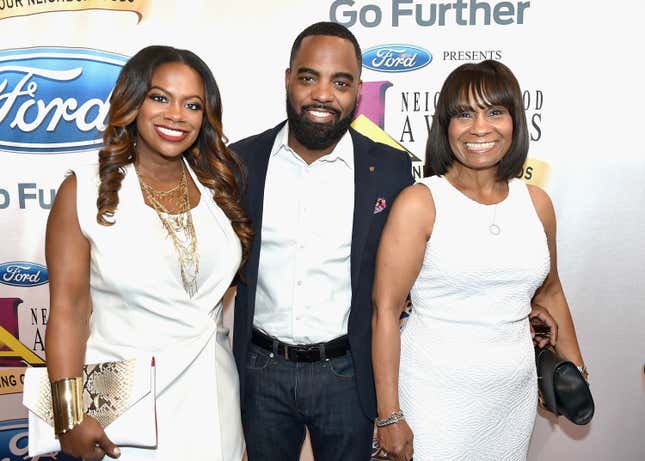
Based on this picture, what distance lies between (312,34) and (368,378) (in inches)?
46.7

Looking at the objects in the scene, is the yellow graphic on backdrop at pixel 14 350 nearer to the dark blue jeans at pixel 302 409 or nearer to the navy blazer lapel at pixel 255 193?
the dark blue jeans at pixel 302 409

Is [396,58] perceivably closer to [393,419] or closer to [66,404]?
[393,419]

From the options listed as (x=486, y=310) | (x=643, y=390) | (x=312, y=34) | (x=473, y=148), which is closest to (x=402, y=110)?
(x=312, y=34)

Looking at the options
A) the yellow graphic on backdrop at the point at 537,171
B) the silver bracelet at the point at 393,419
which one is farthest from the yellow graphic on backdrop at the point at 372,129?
the silver bracelet at the point at 393,419

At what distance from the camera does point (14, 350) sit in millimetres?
2891

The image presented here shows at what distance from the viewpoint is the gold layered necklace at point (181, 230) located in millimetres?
1669

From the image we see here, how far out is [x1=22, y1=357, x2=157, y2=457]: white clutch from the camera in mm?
1554

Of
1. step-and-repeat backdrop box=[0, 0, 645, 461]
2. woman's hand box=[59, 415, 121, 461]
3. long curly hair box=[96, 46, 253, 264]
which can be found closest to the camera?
woman's hand box=[59, 415, 121, 461]

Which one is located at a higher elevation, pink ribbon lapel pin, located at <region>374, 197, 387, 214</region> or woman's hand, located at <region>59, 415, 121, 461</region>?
pink ribbon lapel pin, located at <region>374, 197, 387, 214</region>

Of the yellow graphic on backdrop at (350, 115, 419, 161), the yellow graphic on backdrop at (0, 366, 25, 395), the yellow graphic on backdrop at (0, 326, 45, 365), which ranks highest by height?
the yellow graphic on backdrop at (350, 115, 419, 161)

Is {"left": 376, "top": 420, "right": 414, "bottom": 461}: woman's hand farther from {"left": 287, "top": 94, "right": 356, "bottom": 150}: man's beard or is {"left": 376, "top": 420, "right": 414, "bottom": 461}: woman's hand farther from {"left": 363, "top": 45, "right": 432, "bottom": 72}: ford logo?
{"left": 363, "top": 45, "right": 432, "bottom": 72}: ford logo

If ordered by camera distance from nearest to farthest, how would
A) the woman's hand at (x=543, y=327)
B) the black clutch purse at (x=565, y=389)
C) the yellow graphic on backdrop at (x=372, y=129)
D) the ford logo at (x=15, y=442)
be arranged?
the black clutch purse at (x=565, y=389) → the woman's hand at (x=543, y=327) → the yellow graphic on backdrop at (x=372, y=129) → the ford logo at (x=15, y=442)

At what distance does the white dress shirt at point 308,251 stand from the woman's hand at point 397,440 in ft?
1.17

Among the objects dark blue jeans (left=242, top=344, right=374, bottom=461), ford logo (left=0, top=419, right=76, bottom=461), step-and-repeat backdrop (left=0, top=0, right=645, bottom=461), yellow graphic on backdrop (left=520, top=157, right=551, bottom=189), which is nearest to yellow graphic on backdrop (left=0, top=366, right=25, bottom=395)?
ford logo (left=0, top=419, right=76, bottom=461)
